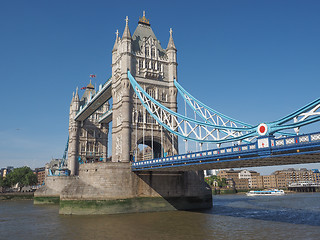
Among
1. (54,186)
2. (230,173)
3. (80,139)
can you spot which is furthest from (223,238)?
(230,173)

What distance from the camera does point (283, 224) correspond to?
23.5 metres

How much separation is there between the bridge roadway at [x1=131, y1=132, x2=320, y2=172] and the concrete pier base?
20.0 feet

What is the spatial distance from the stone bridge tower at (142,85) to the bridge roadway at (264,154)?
10423 millimetres

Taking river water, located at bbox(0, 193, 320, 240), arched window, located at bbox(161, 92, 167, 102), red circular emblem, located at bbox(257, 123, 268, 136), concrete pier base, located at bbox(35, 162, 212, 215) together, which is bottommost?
river water, located at bbox(0, 193, 320, 240)

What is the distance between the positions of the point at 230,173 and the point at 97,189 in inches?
4166

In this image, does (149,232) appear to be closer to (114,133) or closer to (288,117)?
(288,117)

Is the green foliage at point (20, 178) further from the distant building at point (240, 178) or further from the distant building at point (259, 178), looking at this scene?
Answer: the distant building at point (240, 178)

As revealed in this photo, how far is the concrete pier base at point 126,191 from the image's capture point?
31797 mm

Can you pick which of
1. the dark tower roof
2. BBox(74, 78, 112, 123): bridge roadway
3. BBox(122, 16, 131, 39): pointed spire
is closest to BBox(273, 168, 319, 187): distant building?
BBox(74, 78, 112, 123): bridge roadway

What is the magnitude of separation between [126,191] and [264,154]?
1813cm

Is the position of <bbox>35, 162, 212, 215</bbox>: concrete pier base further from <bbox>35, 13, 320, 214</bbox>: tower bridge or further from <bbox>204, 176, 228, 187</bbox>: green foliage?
<bbox>204, 176, 228, 187</bbox>: green foliage

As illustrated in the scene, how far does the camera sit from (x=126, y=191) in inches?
1296

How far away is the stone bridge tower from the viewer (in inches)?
1511

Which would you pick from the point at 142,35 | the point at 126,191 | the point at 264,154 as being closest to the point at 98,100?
the point at 142,35
